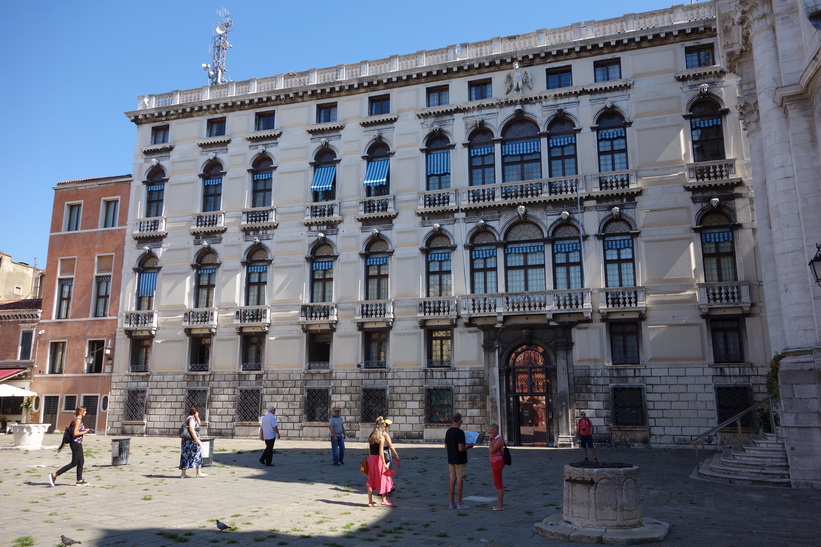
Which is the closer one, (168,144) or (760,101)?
(760,101)

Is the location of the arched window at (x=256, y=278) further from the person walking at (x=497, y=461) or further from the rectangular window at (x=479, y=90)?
the person walking at (x=497, y=461)

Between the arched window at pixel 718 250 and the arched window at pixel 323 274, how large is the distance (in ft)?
56.4

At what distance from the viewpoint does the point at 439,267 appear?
2973 centimetres

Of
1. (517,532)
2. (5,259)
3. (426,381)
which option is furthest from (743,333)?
(5,259)

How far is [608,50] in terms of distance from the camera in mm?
28750

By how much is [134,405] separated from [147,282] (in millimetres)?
6582

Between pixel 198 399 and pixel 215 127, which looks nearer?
pixel 198 399

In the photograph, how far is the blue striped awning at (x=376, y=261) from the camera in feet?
100

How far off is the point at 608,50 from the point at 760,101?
42.4 ft

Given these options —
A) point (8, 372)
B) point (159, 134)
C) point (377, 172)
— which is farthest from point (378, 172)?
point (8, 372)

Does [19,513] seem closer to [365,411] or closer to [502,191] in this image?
[365,411]

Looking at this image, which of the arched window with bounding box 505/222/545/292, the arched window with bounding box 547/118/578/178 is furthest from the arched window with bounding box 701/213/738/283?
the arched window with bounding box 505/222/545/292

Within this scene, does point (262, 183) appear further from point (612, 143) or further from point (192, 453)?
point (192, 453)

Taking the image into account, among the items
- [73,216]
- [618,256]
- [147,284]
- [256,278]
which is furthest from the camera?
[73,216]
